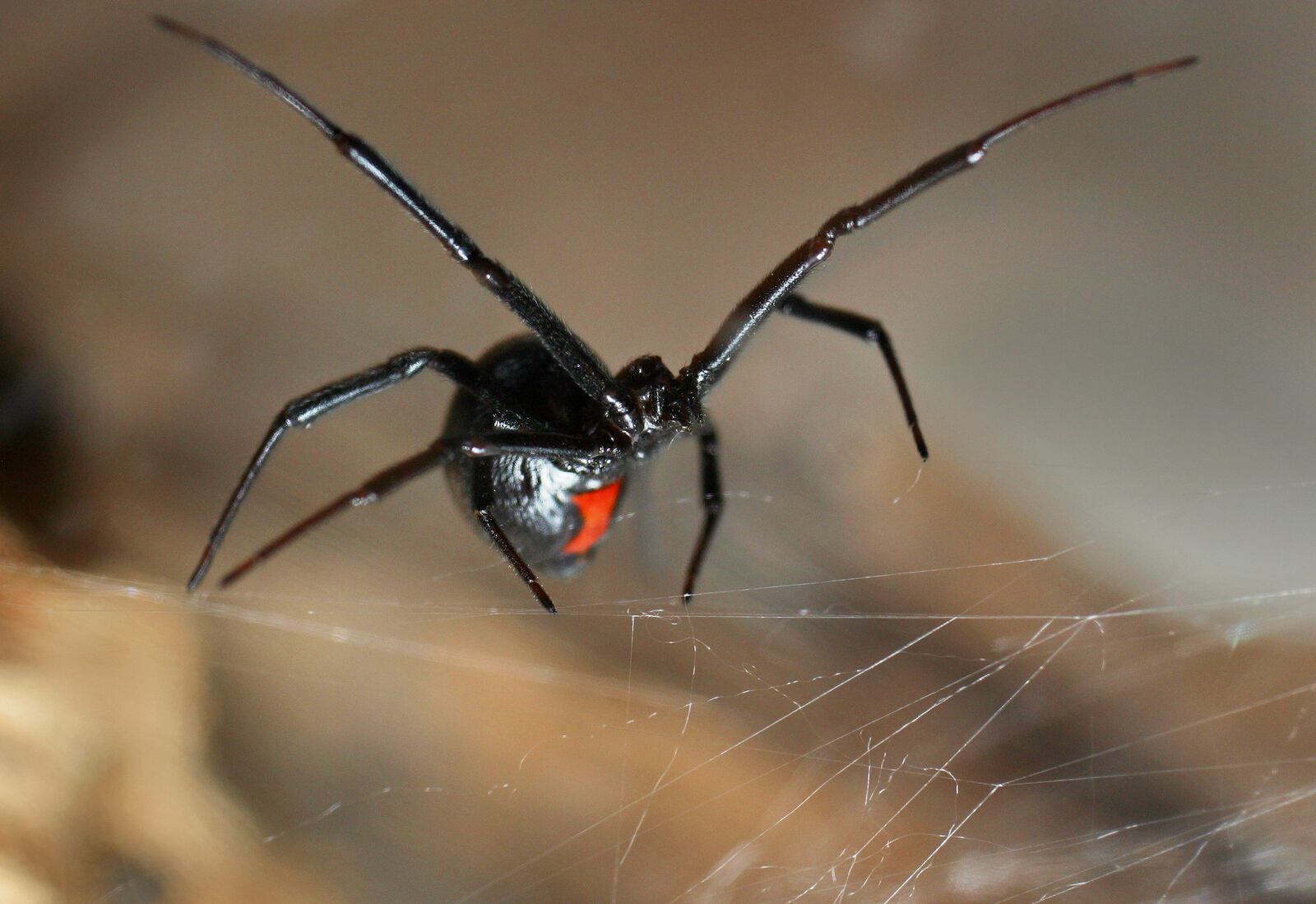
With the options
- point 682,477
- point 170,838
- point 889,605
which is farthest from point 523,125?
point 170,838

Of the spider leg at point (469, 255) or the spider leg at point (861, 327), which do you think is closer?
the spider leg at point (469, 255)

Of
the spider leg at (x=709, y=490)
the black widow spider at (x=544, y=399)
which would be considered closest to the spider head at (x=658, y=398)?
the black widow spider at (x=544, y=399)

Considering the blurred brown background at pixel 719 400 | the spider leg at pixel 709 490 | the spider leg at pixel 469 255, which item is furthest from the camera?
the spider leg at pixel 709 490

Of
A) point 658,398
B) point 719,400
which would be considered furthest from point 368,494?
point 719,400

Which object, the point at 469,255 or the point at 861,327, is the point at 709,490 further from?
the point at 469,255

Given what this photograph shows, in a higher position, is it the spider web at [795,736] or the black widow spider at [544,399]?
the black widow spider at [544,399]

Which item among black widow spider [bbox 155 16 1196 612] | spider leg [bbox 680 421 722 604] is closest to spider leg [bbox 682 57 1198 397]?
black widow spider [bbox 155 16 1196 612]

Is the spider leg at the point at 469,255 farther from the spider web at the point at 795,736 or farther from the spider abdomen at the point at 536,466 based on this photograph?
the spider web at the point at 795,736
